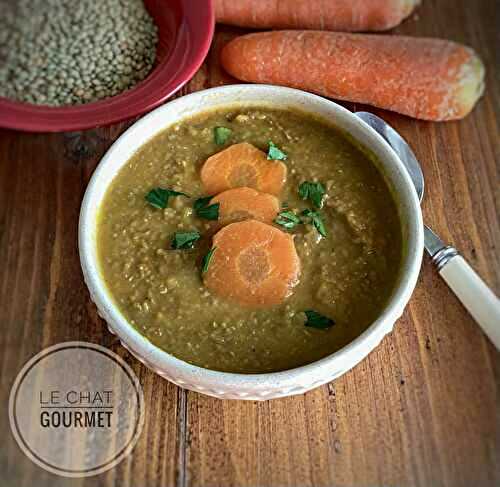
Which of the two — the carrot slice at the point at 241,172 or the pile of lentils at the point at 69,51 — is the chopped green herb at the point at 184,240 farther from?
the pile of lentils at the point at 69,51

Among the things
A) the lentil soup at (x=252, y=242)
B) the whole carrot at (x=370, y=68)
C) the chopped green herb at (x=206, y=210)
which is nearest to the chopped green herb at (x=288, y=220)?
the lentil soup at (x=252, y=242)

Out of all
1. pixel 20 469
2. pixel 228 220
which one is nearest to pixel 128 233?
pixel 228 220

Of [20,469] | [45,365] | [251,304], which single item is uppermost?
[251,304]

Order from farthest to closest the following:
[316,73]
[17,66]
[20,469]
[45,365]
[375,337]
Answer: [316,73]
[17,66]
[45,365]
[20,469]
[375,337]

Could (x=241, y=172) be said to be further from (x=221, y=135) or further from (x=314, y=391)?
(x=314, y=391)

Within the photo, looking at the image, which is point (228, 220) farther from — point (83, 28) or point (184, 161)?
point (83, 28)
